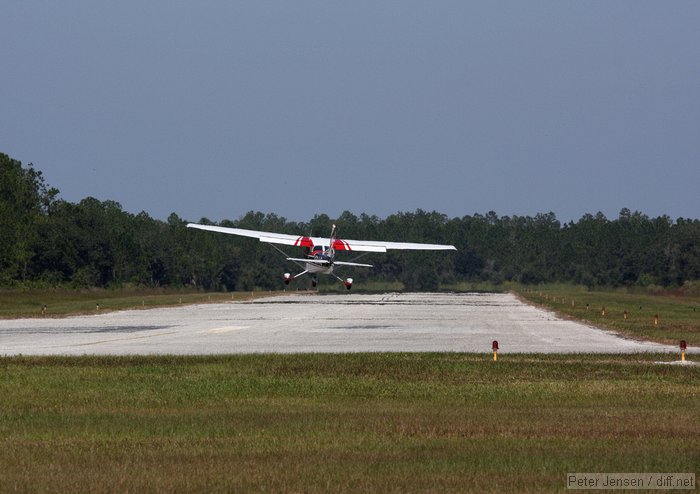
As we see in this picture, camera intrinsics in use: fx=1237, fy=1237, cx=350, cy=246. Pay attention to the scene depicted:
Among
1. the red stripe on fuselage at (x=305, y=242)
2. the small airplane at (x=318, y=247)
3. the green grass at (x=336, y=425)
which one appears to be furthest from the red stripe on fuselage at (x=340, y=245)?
the green grass at (x=336, y=425)

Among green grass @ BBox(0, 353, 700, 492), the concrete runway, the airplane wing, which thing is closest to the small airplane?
the airplane wing

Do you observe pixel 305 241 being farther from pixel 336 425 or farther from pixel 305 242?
pixel 336 425

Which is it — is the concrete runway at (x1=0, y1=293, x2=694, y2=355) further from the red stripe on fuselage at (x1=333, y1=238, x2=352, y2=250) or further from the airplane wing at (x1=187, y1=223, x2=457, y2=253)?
the red stripe on fuselage at (x1=333, y1=238, x2=352, y2=250)

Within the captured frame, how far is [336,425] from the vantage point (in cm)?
2022

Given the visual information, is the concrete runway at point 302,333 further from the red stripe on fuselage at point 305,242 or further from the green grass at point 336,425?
the red stripe on fuselage at point 305,242

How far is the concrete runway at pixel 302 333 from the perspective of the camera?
4097 cm

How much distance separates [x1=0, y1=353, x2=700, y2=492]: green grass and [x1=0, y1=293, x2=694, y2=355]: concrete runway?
752 cm

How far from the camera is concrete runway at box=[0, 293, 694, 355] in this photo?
1613 inches

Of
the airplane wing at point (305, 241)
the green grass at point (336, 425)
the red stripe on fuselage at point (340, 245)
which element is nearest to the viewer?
the green grass at point (336, 425)

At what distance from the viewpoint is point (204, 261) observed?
172375 mm

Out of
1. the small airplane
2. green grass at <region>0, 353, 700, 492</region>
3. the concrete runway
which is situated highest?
the small airplane

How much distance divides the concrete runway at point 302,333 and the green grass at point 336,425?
7.52 meters

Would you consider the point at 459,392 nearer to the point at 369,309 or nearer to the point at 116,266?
the point at 369,309

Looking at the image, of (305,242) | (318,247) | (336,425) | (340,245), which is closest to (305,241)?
(305,242)
